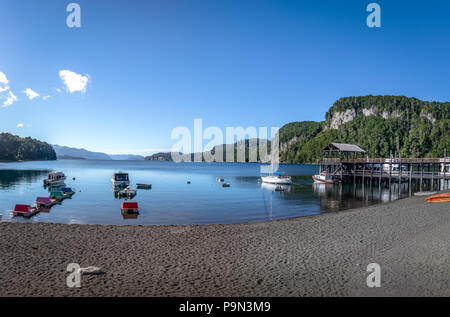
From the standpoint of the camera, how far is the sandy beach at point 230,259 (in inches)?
355

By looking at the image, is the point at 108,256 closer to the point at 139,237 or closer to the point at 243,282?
the point at 139,237

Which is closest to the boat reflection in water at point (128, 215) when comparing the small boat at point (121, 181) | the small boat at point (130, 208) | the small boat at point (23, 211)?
the small boat at point (130, 208)

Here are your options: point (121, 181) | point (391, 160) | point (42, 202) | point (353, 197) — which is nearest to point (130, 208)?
point (42, 202)

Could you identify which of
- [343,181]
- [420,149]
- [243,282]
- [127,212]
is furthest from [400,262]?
[420,149]

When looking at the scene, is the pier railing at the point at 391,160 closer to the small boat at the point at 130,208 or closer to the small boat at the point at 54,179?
the small boat at the point at 130,208

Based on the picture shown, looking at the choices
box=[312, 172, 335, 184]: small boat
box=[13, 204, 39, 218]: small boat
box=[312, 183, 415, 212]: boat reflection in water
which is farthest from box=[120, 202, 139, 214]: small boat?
box=[312, 172, 335, 184]: small boat

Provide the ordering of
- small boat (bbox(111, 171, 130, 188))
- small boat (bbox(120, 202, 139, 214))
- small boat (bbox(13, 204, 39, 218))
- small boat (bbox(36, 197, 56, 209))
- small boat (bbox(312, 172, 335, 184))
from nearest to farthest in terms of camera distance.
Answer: small boat (bbox(13, 204, 39, 218)), small boat (bbox(120, 202, 139, 214)), small boat (bbox(36, 197, 56, 209)), small boat (bbox(111, 171, 130, 188)), small boat (bbox(312, 172, 335, 184))

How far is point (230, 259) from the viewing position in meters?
12.1

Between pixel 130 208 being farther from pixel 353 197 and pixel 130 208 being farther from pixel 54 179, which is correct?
pixel 54 179

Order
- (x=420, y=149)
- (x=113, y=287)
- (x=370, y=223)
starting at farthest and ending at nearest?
1. (x=420, y=149)
2. (x=370, y=223)
3. (x=113, y=287)

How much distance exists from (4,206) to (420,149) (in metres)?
189

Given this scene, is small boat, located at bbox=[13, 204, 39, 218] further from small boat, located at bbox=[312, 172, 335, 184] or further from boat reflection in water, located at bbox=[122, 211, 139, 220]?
small boat, located at bbox=[312, 172, 335, 184]

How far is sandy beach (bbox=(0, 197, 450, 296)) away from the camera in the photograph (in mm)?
9008
